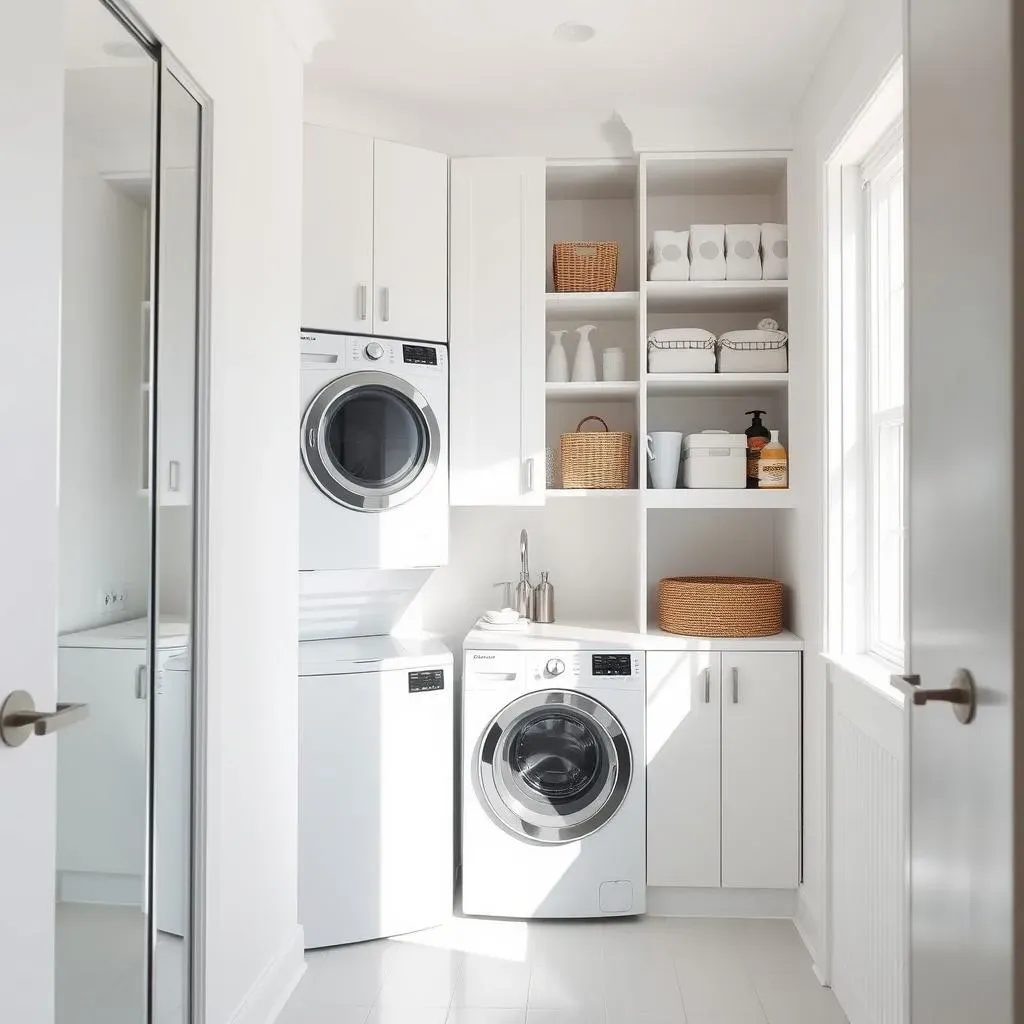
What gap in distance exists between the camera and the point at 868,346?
2568 millimetres

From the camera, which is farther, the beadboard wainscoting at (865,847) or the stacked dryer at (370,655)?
the stacked dryer at (370,655)

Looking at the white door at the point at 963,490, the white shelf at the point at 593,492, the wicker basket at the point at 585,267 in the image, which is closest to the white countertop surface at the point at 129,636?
the white door at the point at 963,490

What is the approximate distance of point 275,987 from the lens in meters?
2.36

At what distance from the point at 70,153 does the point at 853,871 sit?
2315 mm

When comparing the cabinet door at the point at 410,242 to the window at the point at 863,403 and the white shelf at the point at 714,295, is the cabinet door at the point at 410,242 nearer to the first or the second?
the white shelf at the point at 714,295

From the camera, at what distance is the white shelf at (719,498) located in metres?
3.10

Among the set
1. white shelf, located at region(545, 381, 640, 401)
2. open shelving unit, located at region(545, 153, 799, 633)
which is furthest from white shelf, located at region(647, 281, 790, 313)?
white shelf, located at region(545, 381, 640, 401)

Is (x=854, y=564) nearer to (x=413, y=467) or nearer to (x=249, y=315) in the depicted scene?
(x=413, y=467)

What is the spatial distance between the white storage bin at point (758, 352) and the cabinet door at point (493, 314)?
2.18 ft

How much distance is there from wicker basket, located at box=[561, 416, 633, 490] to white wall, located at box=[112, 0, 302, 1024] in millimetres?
1089

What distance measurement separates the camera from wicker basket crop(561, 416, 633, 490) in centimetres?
326

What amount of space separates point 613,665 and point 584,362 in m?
1.08

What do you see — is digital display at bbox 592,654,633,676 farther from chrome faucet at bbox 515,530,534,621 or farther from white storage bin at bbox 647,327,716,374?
white storage bin at bbox 647,327,716,374

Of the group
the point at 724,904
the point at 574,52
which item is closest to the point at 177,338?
the point at 574,52
